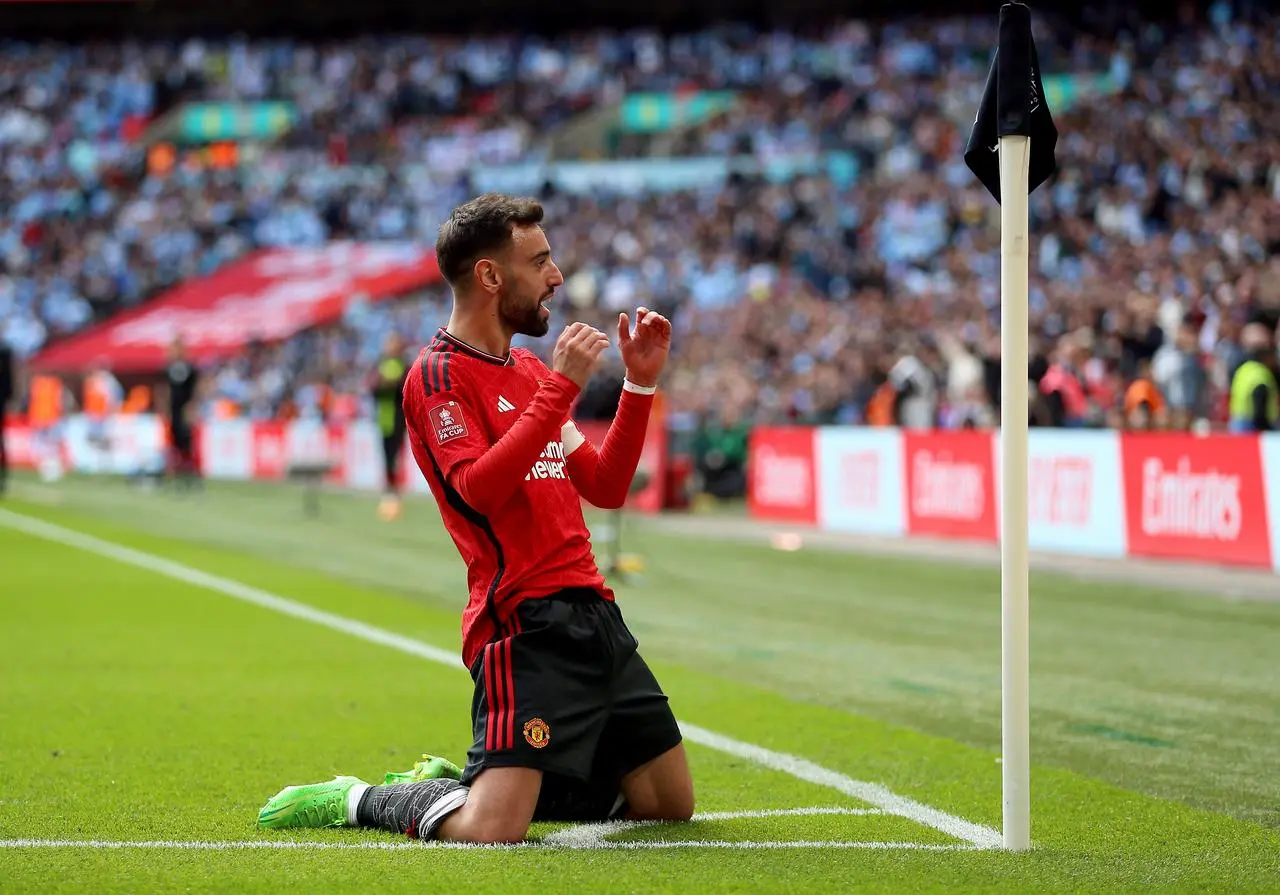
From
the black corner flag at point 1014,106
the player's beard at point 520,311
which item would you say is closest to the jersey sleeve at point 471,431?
the player's beard at point 520,311

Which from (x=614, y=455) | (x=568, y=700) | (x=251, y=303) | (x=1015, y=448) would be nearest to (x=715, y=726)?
(x=614, y=455)

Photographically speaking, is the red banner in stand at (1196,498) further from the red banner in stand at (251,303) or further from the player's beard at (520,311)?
the red banner in stand at (251,303)

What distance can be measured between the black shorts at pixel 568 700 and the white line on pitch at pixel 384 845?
0.78ft

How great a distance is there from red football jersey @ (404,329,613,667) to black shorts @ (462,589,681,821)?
A: 0.25ft

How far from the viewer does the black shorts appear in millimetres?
5430

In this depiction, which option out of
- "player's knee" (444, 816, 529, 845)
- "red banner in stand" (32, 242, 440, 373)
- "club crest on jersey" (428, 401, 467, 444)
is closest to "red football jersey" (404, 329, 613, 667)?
"club crest on jersey" (428, 401, 467, 444)

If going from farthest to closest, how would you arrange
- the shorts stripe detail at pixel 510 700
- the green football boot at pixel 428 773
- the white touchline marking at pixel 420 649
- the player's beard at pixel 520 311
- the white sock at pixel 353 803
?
the white touchline marking at pixel 420 649 < the green football boot at pixel 428 773 < the white sock at pixel 353 803 < the player's beard at pixel 520 311 < the shorts stripe detail at pixel 510 700

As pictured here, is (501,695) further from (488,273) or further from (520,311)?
(488,273)

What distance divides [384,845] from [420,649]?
18.1ft

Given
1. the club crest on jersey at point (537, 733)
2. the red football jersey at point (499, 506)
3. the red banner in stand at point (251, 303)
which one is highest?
the red banner in stand at point (251, 303)

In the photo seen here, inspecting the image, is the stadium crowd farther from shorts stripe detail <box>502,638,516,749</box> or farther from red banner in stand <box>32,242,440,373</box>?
shorts stripe detail <box>502,638,516,749</box>

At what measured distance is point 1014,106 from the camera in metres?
5.11

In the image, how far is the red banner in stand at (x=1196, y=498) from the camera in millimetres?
15719

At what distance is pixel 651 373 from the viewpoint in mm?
5680
